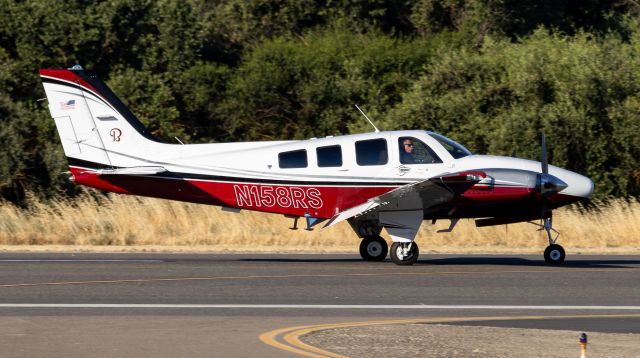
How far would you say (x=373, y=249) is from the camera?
18062 mm

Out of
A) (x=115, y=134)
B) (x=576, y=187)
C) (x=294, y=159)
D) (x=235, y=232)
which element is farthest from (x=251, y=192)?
(x=235, y=232)

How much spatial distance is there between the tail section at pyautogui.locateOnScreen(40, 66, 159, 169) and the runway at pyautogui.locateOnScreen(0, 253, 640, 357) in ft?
5.84

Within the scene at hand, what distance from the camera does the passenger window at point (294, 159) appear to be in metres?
17.4

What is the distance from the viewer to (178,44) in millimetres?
32844

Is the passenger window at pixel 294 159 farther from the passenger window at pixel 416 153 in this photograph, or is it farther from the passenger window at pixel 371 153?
the passenger window at pixel 416 153

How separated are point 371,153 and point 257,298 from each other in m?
5.03

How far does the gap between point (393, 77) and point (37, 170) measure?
35.6 ft

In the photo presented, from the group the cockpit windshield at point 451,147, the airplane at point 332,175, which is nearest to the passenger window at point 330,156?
the airplane at point 332,175

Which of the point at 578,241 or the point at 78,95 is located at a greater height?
the point at 78,95

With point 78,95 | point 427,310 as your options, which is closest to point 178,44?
point 78,95

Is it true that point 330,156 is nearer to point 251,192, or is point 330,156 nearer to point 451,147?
point 251,192

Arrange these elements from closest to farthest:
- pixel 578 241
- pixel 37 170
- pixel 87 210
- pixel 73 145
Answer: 1. pixel 73 145
2. pixel 578 241
3. pixel 87 210
4. pixel 37 170

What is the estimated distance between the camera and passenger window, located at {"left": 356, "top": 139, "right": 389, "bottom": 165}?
17.2 m

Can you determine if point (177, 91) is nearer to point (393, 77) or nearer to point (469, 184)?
point (393, 77)
